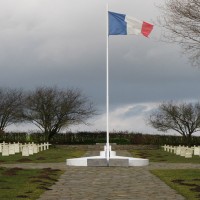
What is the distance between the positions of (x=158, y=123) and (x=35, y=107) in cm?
1713

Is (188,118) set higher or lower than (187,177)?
higher

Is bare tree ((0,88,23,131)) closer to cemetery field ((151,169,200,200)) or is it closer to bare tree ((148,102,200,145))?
bare tree ((148,102,200,145))

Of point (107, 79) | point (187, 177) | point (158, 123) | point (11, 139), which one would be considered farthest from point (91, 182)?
point (158, 123)

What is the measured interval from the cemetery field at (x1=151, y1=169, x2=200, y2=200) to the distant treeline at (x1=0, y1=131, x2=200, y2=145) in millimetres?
44594

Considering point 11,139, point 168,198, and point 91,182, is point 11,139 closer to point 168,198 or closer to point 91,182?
point 91,182

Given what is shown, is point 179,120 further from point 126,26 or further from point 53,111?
point 126,26

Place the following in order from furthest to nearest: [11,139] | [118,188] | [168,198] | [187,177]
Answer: [11,139]
[187,177]
[118,188]
[168,198]

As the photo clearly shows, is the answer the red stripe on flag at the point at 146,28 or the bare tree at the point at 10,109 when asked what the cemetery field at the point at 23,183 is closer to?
the red stripe on flag at the point at 146,28

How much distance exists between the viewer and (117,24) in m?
25.8

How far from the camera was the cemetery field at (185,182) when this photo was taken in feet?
46.8

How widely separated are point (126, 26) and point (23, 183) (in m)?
10.8

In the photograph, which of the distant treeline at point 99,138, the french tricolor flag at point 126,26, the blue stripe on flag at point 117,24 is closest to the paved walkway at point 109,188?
the french tricolor flag at point 126,26

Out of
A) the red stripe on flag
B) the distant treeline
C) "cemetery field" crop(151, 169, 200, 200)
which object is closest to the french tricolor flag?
the red stripe on flag

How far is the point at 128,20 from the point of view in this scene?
25109mm
